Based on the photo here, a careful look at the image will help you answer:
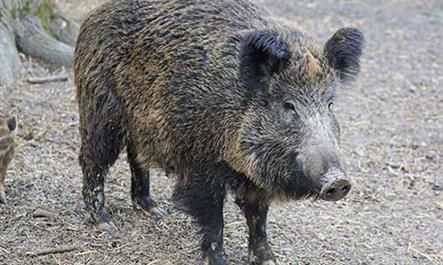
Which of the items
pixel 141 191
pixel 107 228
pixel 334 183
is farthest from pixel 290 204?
pixel 334 183

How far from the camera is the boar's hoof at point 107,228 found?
5.70 metres

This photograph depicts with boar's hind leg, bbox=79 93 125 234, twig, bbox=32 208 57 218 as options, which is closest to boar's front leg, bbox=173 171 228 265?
boar's hind leg, bbox=79 93 125 234

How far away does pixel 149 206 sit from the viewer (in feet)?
19.9

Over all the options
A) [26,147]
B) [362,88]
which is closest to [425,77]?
[362,88]

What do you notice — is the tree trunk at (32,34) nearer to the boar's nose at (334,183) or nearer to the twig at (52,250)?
the twig at (52,250)

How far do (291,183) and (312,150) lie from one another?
9.8 inches

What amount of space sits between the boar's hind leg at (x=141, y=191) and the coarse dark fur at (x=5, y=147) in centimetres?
89

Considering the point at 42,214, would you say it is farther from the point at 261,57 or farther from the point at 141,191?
the point at 261,57

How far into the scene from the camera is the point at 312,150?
14.5ft

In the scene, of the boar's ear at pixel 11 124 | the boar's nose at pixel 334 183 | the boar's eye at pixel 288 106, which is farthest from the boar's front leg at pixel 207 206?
the boar's ear at pixel 11 124

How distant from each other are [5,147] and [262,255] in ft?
6.86

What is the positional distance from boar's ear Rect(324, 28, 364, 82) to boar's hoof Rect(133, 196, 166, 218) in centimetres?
181

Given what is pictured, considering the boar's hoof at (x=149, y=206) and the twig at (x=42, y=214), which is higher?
the twig at (x=42, y=214)

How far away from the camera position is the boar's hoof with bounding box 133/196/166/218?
6.04 meters
